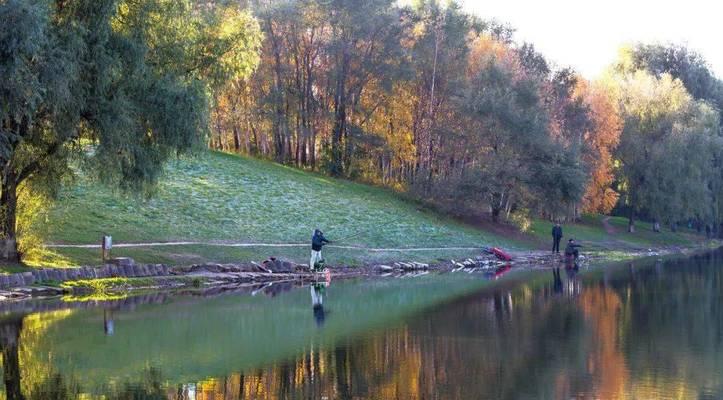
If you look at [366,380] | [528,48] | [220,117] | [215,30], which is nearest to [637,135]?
[528,48]

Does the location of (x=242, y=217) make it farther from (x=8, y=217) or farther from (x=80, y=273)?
(x=8, y=217)

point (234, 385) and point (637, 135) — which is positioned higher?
point (637, 135)

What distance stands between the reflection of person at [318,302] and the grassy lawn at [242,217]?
19.2ft

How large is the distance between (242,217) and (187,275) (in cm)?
1581

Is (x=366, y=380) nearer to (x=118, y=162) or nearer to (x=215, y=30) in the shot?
(x=118, y=162)

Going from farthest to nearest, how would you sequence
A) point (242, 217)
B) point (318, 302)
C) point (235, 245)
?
point (242, 217) < point (235, 245) < point (318, 302)

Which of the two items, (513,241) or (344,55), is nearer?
(513,241)

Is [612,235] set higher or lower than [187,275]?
higher

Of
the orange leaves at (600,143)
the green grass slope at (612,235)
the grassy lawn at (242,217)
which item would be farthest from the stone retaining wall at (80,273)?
the orange leaves at (600,143)

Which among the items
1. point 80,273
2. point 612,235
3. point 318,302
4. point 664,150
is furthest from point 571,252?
point 80,273

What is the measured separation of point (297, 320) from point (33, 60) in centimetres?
1150

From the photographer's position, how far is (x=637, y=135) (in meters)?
82.1

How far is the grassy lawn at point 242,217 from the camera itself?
138ft

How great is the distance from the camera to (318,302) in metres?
31.5
